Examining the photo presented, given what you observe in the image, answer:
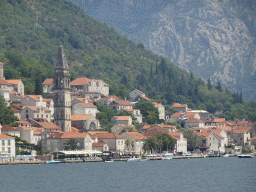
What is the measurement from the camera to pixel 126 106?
19338 cm

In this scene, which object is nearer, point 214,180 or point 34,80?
point 214,180

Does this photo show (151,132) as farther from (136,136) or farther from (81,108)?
(81,108)

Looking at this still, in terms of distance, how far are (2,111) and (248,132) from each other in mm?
83517

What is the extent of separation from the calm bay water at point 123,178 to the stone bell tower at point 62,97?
31457 millimetres


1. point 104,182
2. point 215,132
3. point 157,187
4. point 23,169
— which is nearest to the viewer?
point 157,187

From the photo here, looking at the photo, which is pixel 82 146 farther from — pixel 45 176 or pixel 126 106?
pixel 126 106

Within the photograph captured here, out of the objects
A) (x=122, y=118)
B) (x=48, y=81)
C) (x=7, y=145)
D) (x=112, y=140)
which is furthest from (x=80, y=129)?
(x=48, y=81)

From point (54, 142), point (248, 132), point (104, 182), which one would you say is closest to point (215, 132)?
point (248, 132)

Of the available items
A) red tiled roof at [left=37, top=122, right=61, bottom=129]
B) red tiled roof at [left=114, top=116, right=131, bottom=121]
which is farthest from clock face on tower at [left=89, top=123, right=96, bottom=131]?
red tiled roof at [left=114, top=116, right=131, bottom=121]

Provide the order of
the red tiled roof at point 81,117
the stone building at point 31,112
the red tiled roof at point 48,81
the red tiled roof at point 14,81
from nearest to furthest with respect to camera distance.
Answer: the stone building at point 31,112, the red tiled roof at point 81,117, the red tiled roof at point 14,81, the red tiled roof at point 48,81

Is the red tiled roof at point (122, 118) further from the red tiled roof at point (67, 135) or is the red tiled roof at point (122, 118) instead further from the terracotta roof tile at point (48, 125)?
the red tiled roof at point (67, 135)

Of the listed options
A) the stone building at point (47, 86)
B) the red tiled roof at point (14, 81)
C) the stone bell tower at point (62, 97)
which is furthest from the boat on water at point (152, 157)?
the stone building at point (47, 86)

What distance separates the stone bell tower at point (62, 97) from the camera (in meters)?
148

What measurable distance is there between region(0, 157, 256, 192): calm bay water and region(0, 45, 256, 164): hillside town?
17.7 metres
